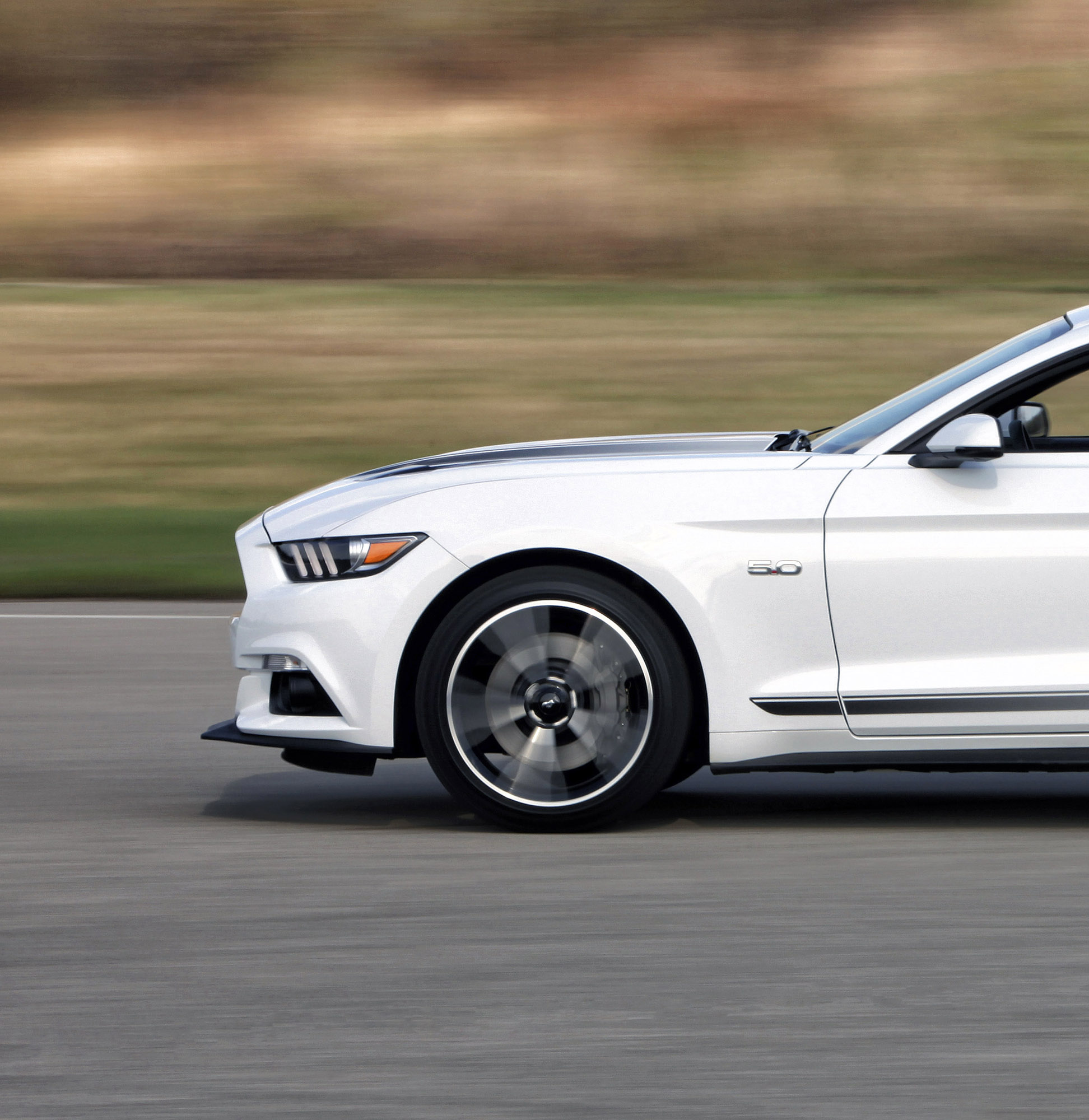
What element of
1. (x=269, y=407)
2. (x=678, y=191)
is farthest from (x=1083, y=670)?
(x=678, y=191)

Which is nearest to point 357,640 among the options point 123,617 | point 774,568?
point 774,568

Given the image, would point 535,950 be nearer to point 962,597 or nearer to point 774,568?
point 774,568

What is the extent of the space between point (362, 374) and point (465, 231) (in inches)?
341

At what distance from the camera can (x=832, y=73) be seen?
1326 inches

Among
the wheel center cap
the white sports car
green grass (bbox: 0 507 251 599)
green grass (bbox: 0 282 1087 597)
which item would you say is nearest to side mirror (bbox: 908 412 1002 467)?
the white sports car

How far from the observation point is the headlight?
5.82 m

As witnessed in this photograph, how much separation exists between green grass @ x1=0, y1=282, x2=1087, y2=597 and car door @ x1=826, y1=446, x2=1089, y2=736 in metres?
7.54

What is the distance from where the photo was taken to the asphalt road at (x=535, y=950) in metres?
3.75

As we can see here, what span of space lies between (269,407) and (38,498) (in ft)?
11.1

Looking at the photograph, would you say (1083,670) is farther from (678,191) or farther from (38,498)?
(678,191)

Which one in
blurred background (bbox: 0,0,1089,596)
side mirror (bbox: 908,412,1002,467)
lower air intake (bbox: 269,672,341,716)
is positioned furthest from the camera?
blurred background (bbox: 0,0,1089,596)

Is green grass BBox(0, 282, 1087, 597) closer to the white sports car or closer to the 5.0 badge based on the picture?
the white sports car

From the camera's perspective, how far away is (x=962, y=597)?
5.64m

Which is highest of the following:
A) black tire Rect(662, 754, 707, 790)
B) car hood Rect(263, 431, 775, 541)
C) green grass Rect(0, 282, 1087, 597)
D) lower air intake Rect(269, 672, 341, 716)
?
green grass Rect(0, 282, 1087, 597)
